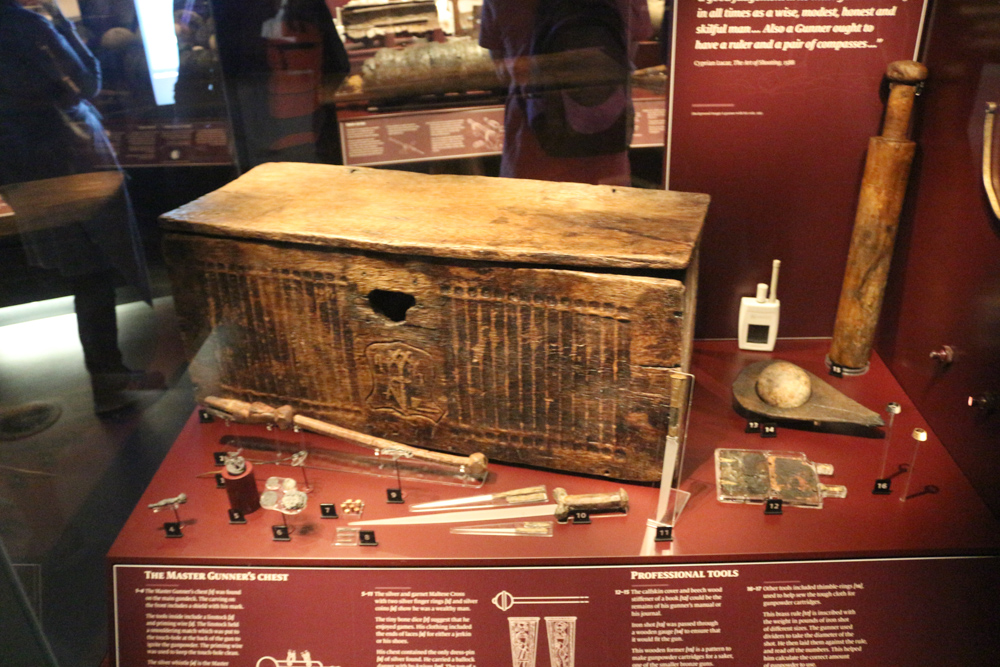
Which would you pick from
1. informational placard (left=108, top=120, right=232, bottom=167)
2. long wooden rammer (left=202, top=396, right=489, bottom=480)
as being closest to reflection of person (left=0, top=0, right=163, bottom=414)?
informational placard (left=108, top=120, right=232, bottom=167)

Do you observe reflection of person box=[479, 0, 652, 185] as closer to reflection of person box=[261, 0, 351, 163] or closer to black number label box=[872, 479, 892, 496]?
reflection of person box=[261, 0, 351, 163]

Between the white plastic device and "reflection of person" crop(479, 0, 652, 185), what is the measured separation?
64cm

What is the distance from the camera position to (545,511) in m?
2.30

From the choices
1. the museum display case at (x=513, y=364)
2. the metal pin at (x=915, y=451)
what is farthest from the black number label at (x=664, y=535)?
the metal pin at (x=915, y=451)

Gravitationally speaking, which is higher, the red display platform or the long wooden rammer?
the long wooden rammer

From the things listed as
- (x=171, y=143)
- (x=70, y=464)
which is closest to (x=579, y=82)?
(x=171, y=143)

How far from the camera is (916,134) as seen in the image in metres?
2.71

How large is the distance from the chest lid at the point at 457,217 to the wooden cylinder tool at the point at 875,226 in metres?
0.59

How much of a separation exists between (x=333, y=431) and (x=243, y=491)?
1.12 feet

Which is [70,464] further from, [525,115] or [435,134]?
[525,115]

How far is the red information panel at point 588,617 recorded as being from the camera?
2.05 m

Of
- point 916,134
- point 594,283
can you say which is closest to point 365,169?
point 594,283

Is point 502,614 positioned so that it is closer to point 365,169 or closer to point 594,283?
point 594,283

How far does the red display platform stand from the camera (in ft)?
6.74
